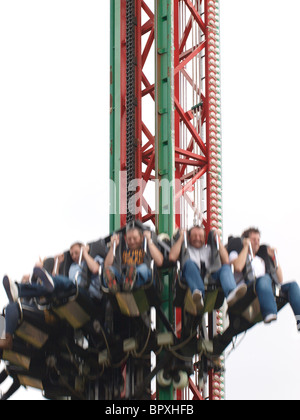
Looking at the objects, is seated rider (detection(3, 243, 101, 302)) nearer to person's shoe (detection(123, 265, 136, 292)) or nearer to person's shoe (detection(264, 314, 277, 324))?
person's shoe (detection(123, 265, 136, 292))

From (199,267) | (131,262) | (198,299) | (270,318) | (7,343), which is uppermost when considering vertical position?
(131,262)

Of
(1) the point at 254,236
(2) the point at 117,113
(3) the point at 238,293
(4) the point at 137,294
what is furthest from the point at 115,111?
(3) the point at 238,293

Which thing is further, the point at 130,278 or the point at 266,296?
the point at 130,278

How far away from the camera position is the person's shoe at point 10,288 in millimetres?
21344

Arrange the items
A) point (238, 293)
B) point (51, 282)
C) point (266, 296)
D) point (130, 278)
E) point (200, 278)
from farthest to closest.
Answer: point (51, 282) < point (130, 278) < point (200, 278) < point (238, 293) < point (266, 296)

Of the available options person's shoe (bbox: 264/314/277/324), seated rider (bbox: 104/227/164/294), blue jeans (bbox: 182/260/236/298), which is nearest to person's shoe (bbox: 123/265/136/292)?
seated rider (bbox: 104/227/164/294)

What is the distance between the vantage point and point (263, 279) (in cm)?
2088

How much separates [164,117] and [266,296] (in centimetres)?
452

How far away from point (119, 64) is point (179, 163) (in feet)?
6.66

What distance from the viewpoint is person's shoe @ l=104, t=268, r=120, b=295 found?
21.2 m

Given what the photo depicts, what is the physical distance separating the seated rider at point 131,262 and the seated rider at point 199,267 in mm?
342

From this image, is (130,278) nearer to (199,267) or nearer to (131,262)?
(131,262)

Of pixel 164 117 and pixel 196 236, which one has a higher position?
pixel 164 117

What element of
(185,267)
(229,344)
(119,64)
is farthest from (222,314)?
(119,64)
